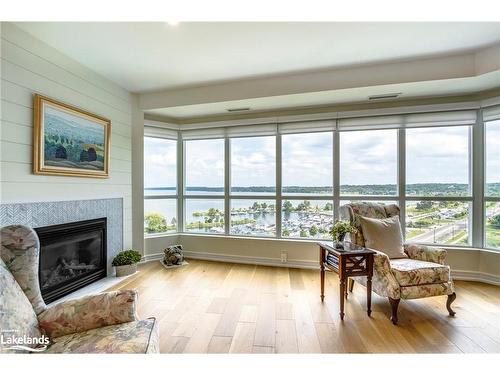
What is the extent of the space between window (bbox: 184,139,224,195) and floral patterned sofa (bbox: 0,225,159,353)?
2.69m

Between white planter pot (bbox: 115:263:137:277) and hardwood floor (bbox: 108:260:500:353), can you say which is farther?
white planter pot (bbox: 115:263:137:277)

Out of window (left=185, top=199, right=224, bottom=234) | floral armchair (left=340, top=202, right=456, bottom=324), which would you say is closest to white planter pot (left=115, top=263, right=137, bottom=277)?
window (left=185, top=199, right=224, bottom=234)

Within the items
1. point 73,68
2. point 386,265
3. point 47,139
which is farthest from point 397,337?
point 73,68

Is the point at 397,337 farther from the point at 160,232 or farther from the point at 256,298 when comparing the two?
the point at 160,232

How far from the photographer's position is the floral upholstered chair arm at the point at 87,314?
1.18 metres

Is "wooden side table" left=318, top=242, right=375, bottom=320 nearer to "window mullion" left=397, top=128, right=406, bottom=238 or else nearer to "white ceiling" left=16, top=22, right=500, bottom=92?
"window mullion" left=397, top=128, right=406, bottom=238

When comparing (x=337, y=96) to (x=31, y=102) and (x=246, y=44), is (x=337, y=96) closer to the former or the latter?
(x=246, y=44)

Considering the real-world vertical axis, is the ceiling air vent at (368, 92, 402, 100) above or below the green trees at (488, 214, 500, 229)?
above

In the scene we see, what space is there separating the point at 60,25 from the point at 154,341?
265cm

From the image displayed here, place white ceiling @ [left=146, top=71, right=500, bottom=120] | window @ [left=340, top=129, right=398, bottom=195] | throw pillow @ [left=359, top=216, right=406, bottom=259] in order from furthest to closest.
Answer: window @ [left=340, top=129, right=398, bottom=195] → white ceiling @ [left=146, top=71, right=500, bottom=120] → throw pillow @ [left=359, top=216, right=406, bottom=259]

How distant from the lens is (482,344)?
1.71 metres

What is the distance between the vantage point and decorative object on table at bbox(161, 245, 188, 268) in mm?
3471

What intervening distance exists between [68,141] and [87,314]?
78.5 inches

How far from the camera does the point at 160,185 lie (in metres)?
3.82
